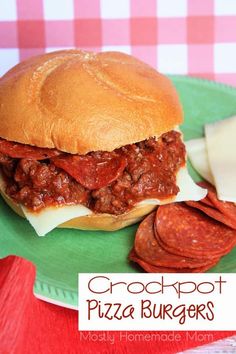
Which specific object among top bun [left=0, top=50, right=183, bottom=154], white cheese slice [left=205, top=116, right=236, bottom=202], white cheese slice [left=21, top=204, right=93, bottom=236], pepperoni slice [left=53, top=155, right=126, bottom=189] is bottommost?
white cheese slice [left=21, top=204, right=93, bottom=236]

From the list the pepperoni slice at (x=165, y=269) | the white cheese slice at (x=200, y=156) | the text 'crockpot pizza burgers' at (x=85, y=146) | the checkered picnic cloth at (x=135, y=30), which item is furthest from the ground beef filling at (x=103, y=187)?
the checkered picnic cloth at (x=135, y=30)

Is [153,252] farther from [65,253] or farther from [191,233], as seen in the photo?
[65,253]

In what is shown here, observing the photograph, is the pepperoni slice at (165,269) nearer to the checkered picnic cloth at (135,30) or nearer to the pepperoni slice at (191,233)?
the pepperoni slice at (191,233)

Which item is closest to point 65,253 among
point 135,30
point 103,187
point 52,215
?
point 52,215

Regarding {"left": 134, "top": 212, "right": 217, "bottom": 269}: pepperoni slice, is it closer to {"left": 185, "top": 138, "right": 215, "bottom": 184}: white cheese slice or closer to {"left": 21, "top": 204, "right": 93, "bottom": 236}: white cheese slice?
{"left": 21, "top": 204, "right": 93, "bottom": 236}: white cheese slice

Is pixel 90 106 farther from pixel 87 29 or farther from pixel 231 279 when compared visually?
pixel 87 29

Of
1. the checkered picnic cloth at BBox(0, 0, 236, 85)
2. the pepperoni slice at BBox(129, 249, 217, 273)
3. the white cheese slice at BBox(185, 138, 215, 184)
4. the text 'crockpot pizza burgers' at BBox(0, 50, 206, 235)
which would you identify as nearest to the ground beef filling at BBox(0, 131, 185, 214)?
Result: the text 'crockpot pizza burgers' at BBox(0, 50, 206, 235)

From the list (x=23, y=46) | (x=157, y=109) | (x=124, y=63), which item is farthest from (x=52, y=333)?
(x=23, y=46)
